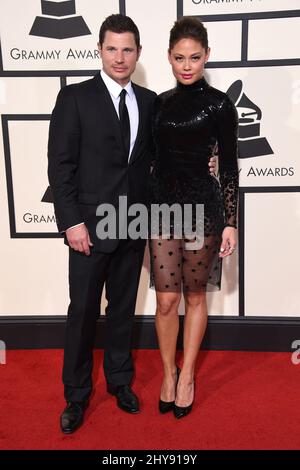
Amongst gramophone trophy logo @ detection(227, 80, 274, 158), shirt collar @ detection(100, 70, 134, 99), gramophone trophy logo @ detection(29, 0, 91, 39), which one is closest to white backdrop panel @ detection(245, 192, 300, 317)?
gramophone trophy logo @ detection(227, 80, 274, 158)

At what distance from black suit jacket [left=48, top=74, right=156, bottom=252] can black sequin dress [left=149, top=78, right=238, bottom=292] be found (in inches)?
5.0

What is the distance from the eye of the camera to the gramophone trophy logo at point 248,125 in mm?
2654

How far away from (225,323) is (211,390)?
52cm

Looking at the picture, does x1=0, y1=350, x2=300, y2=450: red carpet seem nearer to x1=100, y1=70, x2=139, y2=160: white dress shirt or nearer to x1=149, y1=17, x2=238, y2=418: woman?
x1=149, y1=17, x2=238, y2=418: woman

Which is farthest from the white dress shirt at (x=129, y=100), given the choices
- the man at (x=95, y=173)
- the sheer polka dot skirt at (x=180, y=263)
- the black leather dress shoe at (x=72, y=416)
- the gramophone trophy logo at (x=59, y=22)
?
the black leather dress shoe at (x=72, y=416)

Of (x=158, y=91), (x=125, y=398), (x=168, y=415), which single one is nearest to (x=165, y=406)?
(x=168, y=415)

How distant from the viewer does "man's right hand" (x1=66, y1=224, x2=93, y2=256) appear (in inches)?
80.2

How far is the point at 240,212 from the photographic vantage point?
9.17 ft

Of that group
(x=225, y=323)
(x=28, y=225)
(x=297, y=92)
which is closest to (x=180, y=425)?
(x=225, y=323)

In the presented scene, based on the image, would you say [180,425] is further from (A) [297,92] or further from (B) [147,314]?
(A) [297,92]

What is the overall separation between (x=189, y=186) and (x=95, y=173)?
1.32ft

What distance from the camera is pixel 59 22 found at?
8.57 ft

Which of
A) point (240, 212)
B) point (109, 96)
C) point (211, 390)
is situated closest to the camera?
point (109, 96)

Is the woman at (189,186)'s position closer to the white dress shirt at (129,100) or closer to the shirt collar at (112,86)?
the white dress shirt at (129,100)
